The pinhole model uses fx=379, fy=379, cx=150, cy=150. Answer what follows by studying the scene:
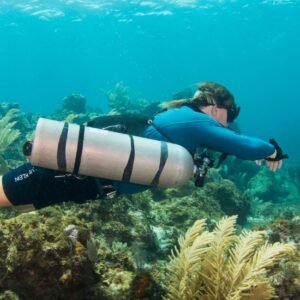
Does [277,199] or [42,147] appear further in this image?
[277,199]

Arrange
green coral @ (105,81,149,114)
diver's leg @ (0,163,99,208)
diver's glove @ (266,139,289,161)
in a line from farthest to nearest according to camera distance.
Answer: green coral @ (105,81,149,114) → diver's glove @ (266,139,289,161) → diver's leg @ (0,163,99,208)

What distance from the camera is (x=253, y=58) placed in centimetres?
11662

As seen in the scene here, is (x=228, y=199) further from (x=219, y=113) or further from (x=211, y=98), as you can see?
(x=211, y=98)

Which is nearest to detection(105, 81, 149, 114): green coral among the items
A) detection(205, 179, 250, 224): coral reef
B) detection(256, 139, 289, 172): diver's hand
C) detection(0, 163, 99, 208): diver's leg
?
detection(205, 179, 250, 224): coral reef

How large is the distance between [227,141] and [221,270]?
1458 mm

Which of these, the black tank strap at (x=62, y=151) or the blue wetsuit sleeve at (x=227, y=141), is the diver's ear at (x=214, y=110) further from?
the black tank strap at (x=62, y=151)

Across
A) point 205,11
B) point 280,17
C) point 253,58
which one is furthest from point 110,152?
point 253,58

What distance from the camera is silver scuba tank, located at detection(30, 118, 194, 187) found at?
13.0ft

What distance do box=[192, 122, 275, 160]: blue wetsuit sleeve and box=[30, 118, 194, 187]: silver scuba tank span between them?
1.36 ft

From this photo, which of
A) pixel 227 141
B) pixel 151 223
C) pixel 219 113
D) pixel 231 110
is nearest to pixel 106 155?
pixel 227 141

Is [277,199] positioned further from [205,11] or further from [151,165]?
[205,11]

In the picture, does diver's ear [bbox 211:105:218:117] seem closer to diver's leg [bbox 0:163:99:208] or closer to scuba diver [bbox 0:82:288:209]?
scuba diver [bbox 0:82:288:209]

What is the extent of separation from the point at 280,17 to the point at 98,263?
200ft

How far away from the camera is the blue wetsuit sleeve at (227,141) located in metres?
4.42
